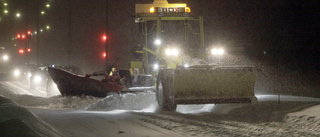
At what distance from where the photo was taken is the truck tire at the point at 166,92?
11.1 m

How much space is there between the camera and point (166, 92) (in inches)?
449

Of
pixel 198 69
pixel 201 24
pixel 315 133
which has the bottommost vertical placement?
pixel 315 133

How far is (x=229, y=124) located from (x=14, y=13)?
2244 inches

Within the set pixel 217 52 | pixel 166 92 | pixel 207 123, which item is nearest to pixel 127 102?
pixel 166 92

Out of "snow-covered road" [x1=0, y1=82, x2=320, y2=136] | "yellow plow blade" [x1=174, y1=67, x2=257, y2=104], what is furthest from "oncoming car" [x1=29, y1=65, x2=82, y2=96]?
"yellow plow blade" [x1=174, y1=67, x2=257, y2=104]

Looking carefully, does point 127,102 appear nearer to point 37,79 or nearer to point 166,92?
point 166,92

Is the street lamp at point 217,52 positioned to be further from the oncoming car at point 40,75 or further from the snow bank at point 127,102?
the oncoming car at point 40,75

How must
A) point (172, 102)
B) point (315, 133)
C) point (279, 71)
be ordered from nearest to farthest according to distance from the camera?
point (315, 133)
point (172, 102)
point (279, 71)

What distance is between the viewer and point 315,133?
7316 millimetres

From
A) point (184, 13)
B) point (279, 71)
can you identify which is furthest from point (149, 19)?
point (279, 71)

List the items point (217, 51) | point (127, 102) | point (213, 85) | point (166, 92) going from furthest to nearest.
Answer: point (127, 102), point (217, 51), point (166, 92), point (213, 85)

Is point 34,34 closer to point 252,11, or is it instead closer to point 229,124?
point 252,11

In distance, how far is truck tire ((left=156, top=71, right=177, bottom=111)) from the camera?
1105 cm

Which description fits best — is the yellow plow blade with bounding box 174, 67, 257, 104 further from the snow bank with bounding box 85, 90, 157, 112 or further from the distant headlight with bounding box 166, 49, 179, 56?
the distant headlight with bounding box 166, 49, 179, 56
